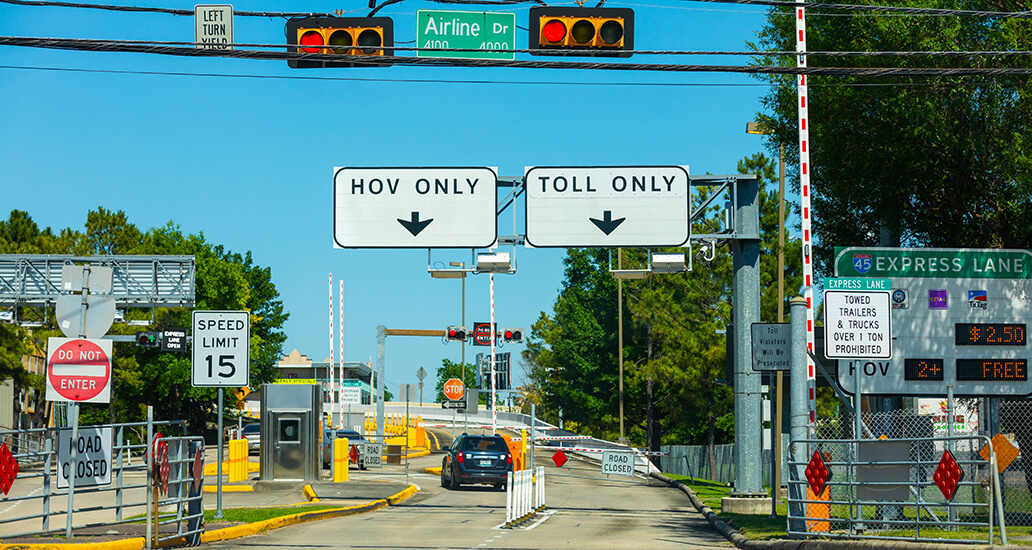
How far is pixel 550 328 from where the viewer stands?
78.5 meters

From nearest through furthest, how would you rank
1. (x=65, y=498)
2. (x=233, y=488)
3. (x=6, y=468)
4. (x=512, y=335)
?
(x=6, y=468)
(x=65, y=498)
(x=233, y=488)
(x=512, y=335)

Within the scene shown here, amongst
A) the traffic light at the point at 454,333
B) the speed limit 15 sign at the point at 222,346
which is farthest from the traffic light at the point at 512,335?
the speed limit 15 sign at the point at 222,346

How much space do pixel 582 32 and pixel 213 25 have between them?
4.46 meters

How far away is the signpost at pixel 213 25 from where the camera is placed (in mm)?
13805

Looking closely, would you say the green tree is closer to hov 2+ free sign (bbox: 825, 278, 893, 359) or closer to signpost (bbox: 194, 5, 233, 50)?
hov 2+ free sign (bbox: 825, 278, 893, 359)

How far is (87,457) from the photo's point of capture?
14234 millimetres

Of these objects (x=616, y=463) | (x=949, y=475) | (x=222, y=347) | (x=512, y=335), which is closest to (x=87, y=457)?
(x=222, y=347)

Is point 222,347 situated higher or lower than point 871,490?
higher

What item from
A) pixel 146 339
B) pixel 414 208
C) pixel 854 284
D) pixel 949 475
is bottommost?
pixel 949 475

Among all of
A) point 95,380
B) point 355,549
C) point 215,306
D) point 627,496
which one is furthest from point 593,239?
point 215,306

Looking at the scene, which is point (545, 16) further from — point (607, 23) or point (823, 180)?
point (823, 180)

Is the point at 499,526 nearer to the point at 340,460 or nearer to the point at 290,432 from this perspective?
the point at 290,432

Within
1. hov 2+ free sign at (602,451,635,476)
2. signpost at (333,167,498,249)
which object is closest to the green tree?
signpost at (333,167,498,249)

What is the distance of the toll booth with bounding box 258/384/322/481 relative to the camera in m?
29.9
